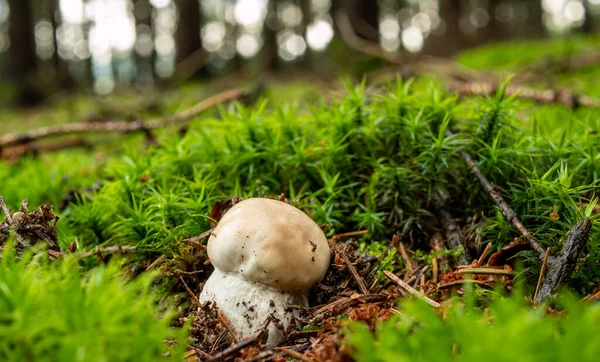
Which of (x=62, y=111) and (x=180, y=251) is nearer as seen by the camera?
(x=180, y=251)

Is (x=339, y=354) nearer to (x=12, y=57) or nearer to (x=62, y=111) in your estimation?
(x=62, y=111)

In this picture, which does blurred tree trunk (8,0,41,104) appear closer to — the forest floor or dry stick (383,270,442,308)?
the forest floor

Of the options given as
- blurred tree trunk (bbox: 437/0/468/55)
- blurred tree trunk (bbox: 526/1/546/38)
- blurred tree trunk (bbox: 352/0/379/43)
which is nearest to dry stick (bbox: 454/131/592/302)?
blurred tree trunk (bbox: 352/0/379/43)

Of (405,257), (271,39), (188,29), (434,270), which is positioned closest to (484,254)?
(434,270)

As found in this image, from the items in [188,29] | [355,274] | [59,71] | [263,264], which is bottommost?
[59,71]

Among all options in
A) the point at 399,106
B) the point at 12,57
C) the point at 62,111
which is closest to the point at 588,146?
the point at 399,106

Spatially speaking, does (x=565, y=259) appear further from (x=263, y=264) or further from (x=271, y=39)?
(x=271, y=39)
